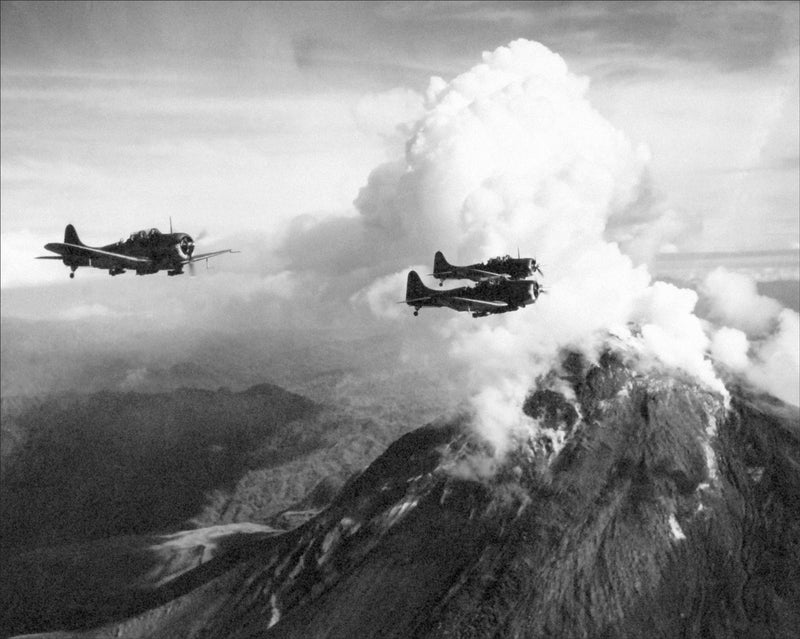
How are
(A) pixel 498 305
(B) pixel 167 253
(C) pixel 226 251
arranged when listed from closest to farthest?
(C) pixel 226 251
(B) pixel 167 253
(A) pixel 498 305

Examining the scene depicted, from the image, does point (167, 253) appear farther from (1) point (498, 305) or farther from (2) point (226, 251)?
(1) point (498, 305)

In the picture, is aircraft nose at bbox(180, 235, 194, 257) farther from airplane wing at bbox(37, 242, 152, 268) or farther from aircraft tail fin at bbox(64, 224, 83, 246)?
aircraft tail fin at bbox(64, 224, 83, 246)

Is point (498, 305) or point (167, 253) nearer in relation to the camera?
Result: point (167, 253)

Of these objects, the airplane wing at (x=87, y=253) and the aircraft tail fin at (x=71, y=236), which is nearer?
the airplane wing at (x=87, y=253)

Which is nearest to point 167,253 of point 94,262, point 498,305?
point 94,262

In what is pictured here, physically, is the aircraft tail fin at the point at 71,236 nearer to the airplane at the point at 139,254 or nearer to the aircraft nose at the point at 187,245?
the airplane at the point at 139,254

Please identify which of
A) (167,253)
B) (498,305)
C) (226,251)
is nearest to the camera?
(226,251)

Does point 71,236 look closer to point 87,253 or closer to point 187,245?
point 87,253

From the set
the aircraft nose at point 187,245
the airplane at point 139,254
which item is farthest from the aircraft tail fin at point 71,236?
the aircraft nose at point 187,245
